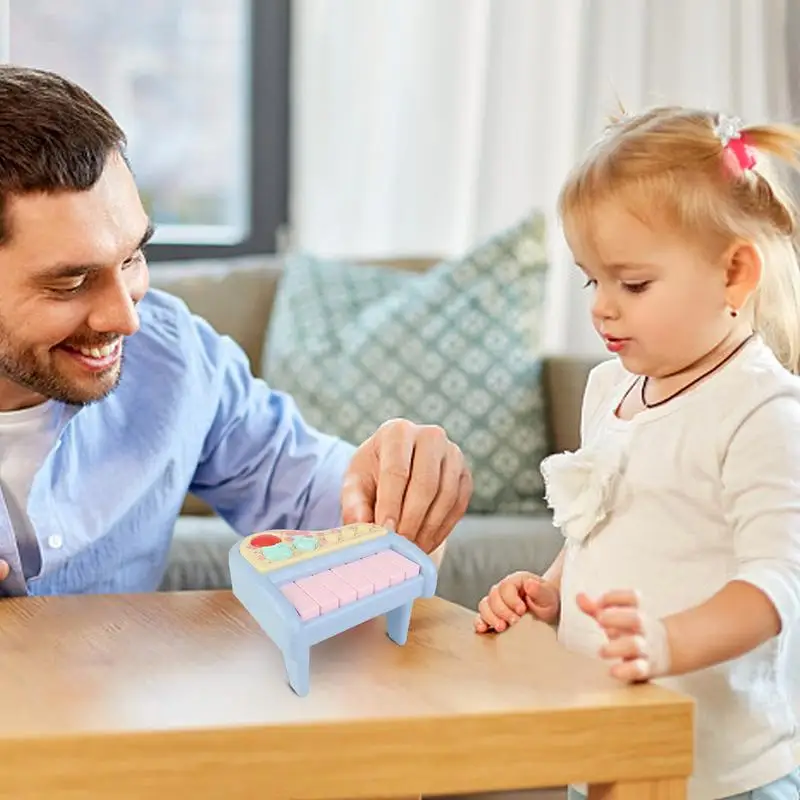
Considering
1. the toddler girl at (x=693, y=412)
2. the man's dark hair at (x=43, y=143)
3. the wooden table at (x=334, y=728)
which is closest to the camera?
the wooden table at (x=334, y=728)

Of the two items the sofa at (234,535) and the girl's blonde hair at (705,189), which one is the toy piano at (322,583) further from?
the sofa at (234,535)

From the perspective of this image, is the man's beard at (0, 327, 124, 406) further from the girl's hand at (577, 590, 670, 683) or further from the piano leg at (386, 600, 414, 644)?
the girl's hand at (577, 590, 670, 683)

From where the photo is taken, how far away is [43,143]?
131 centimetres

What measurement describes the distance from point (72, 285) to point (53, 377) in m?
0.10

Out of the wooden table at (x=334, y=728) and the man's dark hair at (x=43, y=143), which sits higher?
the man's dark hair at (x=43, y=143)

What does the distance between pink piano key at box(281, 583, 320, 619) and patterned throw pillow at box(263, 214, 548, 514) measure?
158 cm

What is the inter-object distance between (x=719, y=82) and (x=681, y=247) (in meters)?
2.27

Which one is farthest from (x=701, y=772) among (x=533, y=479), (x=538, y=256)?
(x=538, y=256)

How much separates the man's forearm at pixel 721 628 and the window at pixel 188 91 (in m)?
2.77

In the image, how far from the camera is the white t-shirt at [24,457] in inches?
55.7

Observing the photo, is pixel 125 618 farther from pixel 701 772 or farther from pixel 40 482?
pixel 701 772

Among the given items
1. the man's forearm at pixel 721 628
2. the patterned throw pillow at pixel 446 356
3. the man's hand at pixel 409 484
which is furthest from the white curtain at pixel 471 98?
the man's forearm at pixel 721 628

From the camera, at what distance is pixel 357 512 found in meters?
1.21

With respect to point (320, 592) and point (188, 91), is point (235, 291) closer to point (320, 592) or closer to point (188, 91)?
point (188, 91)
